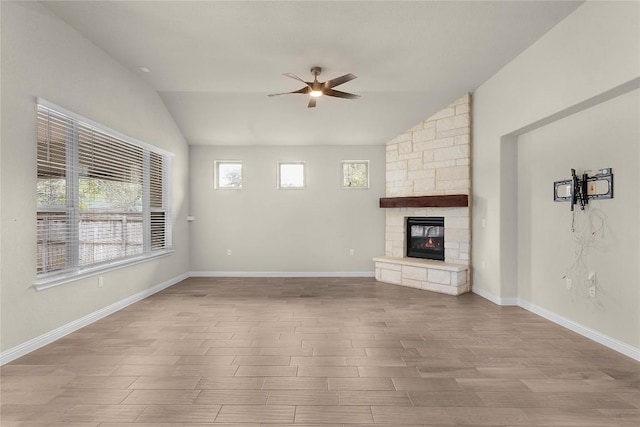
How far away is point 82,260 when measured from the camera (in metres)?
3.60

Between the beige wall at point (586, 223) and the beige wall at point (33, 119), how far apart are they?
562 cm

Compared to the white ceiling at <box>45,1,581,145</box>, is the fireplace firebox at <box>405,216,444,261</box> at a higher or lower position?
lower

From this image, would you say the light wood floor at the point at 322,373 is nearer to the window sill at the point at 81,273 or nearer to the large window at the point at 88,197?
the window sill at the point at 81,273

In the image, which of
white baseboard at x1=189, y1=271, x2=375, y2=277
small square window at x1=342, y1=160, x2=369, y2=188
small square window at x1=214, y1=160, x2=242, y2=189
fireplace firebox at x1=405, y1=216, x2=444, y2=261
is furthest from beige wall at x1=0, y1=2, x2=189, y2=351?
fireplace firebox at x1=405, y1=216, x2=444, y2=261

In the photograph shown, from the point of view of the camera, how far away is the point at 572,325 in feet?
11.2

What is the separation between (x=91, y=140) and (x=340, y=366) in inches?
152

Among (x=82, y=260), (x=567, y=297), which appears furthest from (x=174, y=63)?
(x=567, y=297)

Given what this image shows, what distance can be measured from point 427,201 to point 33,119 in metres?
5.36

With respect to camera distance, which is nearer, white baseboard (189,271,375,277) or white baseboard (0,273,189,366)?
white baseboard (0,273,189,366)

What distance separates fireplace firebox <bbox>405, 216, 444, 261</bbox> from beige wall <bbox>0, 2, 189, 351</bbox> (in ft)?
16.3

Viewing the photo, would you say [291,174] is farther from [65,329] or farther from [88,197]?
[65,329]

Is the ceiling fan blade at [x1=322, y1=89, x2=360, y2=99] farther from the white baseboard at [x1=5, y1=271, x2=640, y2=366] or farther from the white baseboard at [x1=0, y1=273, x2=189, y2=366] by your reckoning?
the white baseboard at [x1=0, y1=273, x2=189, y2=366]

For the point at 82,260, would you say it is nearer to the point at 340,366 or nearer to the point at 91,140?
the point at 91,140

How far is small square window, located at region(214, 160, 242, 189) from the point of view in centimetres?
655
